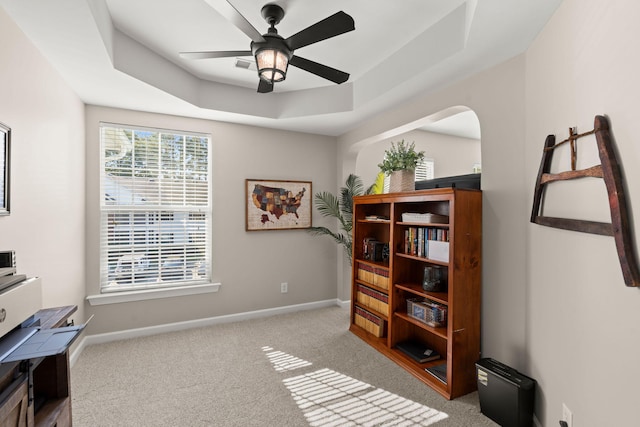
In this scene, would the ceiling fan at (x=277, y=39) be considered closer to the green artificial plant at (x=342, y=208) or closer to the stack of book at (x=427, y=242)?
the stack of book at (x=427, y=242)

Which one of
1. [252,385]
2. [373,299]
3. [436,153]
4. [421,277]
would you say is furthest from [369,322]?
[436,153]

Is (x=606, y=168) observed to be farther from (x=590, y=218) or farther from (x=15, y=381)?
(x=15, y=381)

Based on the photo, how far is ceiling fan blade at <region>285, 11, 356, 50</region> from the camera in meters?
1.56

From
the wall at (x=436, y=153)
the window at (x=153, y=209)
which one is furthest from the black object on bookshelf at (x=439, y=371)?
the wall at (x=436, y=153)

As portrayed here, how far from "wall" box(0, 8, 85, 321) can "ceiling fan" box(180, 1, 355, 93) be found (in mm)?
1009

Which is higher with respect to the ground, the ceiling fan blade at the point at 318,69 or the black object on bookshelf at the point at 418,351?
the ceiling fan blade at the point at 318,69

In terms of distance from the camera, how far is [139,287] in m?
3.34

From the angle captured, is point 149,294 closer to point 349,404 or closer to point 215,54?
point 349,404

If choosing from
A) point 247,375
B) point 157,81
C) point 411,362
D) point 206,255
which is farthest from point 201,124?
point 411,362

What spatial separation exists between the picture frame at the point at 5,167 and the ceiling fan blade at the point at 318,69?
1666mm

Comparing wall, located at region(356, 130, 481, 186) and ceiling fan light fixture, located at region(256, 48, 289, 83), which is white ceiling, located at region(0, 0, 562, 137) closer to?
ceiling fan light fixture, located at region(256, 48, 289, 83)

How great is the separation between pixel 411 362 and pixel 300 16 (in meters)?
2.84

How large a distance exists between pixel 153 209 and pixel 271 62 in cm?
235

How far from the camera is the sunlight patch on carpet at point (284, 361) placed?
105 inches
